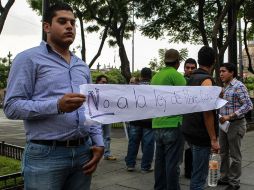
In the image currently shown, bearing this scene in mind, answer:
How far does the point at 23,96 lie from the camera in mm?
2369

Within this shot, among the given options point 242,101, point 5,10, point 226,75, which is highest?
point 5,10

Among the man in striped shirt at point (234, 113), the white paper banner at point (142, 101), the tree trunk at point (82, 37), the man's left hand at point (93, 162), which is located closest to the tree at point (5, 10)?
the man in striped shirt at point (234, 113)

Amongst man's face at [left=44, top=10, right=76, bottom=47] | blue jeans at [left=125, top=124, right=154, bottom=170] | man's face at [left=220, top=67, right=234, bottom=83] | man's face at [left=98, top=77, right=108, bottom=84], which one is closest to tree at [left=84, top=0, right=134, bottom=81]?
man's face at [left=98, top=77, right=108, bottom=84]

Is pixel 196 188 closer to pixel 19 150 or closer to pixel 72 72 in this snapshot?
pixel 72 72

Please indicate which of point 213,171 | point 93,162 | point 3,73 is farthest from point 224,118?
point 3,73

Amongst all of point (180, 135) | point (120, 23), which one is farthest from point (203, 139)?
point (120, 23)

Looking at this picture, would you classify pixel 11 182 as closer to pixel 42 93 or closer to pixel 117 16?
pixel 42 93

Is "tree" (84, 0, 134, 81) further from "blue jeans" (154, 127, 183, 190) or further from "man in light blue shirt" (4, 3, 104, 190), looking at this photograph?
"man in light blue shirt" (4, 3, 104, 190)

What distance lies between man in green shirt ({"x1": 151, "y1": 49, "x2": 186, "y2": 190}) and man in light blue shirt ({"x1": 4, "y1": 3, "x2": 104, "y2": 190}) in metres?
2.03

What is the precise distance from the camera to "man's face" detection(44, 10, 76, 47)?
2535 mm

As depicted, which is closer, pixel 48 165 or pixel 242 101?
pixel 48 165

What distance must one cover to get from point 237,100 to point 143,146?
194 cm

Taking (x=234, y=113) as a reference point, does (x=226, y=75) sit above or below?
above

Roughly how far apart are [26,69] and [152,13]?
41.6 ft
